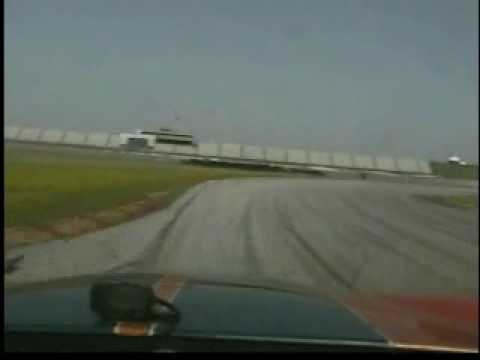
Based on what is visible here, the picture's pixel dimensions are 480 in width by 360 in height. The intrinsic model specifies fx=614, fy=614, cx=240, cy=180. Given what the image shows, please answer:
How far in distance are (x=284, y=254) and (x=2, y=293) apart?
706 centimetres

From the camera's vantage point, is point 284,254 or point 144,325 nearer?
point 144,325

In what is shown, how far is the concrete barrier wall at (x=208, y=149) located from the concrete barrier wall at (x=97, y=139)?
1034mm

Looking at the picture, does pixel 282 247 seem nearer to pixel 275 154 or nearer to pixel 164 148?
pixel 275 154

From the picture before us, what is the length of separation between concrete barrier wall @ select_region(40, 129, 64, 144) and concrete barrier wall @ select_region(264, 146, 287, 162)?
2270 mm

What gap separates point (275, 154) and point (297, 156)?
463mm

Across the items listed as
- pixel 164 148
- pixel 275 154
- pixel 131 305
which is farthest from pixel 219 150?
pixel 131 305

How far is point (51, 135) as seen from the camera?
5730 mm

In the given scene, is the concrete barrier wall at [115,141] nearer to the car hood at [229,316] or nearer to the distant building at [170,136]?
the distant building at [170,136]

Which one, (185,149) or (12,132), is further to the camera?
(185,149)

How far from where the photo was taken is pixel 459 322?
6348 mm

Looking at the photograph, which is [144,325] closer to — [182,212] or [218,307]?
[218,307]
